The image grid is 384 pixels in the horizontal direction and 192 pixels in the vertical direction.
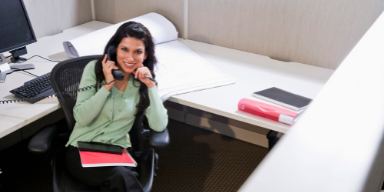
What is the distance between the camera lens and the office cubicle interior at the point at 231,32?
Answer: 5.69ft

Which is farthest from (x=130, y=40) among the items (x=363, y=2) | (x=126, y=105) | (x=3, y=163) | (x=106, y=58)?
(x=3, y=163)

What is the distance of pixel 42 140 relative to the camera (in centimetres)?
129

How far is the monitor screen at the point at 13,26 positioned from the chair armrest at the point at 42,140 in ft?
1.97

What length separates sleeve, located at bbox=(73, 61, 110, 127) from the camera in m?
1.35

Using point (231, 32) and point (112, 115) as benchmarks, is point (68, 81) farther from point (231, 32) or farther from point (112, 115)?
point (231, 32)

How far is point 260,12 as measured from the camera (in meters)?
1.90

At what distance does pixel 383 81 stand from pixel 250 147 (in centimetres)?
189

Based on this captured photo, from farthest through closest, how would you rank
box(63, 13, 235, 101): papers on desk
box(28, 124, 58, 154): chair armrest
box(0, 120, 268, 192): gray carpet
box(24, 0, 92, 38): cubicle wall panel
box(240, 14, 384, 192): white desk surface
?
box(24, 0, 92, 38): cubicle wall panel
box(0, 120, 268, 192): gray carpet
box(63, 13, 235, 101): papers on desk
box(28, 124, 58, 154): chair armrest
box(240, 14, 384, 192): white desk surface

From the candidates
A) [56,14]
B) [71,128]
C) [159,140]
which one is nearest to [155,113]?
[159,140]

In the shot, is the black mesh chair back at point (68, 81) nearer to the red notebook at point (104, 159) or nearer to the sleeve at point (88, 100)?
the sleeve at point (88, 100)

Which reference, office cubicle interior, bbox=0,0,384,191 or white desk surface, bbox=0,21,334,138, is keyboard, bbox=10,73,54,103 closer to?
white desk surface, bbox=0,21,334,138

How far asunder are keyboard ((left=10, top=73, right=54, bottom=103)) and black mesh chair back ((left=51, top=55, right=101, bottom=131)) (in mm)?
128

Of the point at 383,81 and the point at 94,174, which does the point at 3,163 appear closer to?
the point at 94,174

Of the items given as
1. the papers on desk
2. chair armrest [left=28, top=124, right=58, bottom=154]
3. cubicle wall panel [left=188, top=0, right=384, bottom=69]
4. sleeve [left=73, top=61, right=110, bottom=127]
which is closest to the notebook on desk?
the papers on desk
